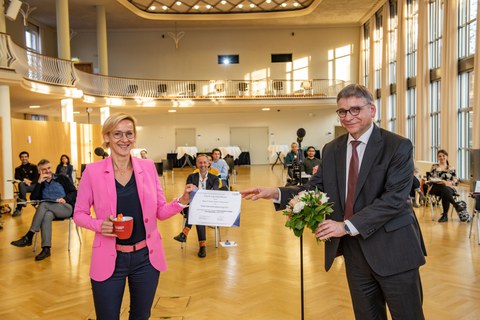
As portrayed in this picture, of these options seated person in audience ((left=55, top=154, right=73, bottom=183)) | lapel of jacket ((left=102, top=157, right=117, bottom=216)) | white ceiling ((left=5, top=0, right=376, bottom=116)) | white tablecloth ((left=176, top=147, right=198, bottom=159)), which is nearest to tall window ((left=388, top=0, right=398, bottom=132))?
→ white ceiling ((left=5, top=0, right=376, bottom=116))

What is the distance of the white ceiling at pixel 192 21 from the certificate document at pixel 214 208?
50.9 ft

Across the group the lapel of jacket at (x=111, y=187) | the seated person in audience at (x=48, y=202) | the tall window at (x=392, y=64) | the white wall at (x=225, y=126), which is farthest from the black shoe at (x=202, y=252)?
the white wall at (x=225, y=126)

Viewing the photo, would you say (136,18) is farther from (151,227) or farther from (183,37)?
(151,227)

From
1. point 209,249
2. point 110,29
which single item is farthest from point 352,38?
point 209,249

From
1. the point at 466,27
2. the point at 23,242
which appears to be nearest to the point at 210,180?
the point at 23,242

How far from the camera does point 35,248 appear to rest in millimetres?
5945

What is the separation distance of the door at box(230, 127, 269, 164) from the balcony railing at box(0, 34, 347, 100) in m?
2.26

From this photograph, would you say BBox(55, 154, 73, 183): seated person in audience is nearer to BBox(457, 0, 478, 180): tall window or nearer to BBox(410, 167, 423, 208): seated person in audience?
BBox(410, 167, 423, 208): seated person in audience

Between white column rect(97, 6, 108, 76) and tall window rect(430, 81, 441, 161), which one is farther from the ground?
white column rect(97, 6, 108, 76)

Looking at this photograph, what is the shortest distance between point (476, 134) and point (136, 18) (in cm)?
1714

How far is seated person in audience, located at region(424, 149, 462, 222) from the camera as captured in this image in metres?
7.48

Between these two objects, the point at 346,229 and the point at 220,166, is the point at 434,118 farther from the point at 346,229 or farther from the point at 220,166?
the point at 346,229

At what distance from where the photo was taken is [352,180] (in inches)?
79.6

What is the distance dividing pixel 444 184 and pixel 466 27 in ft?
22.5
